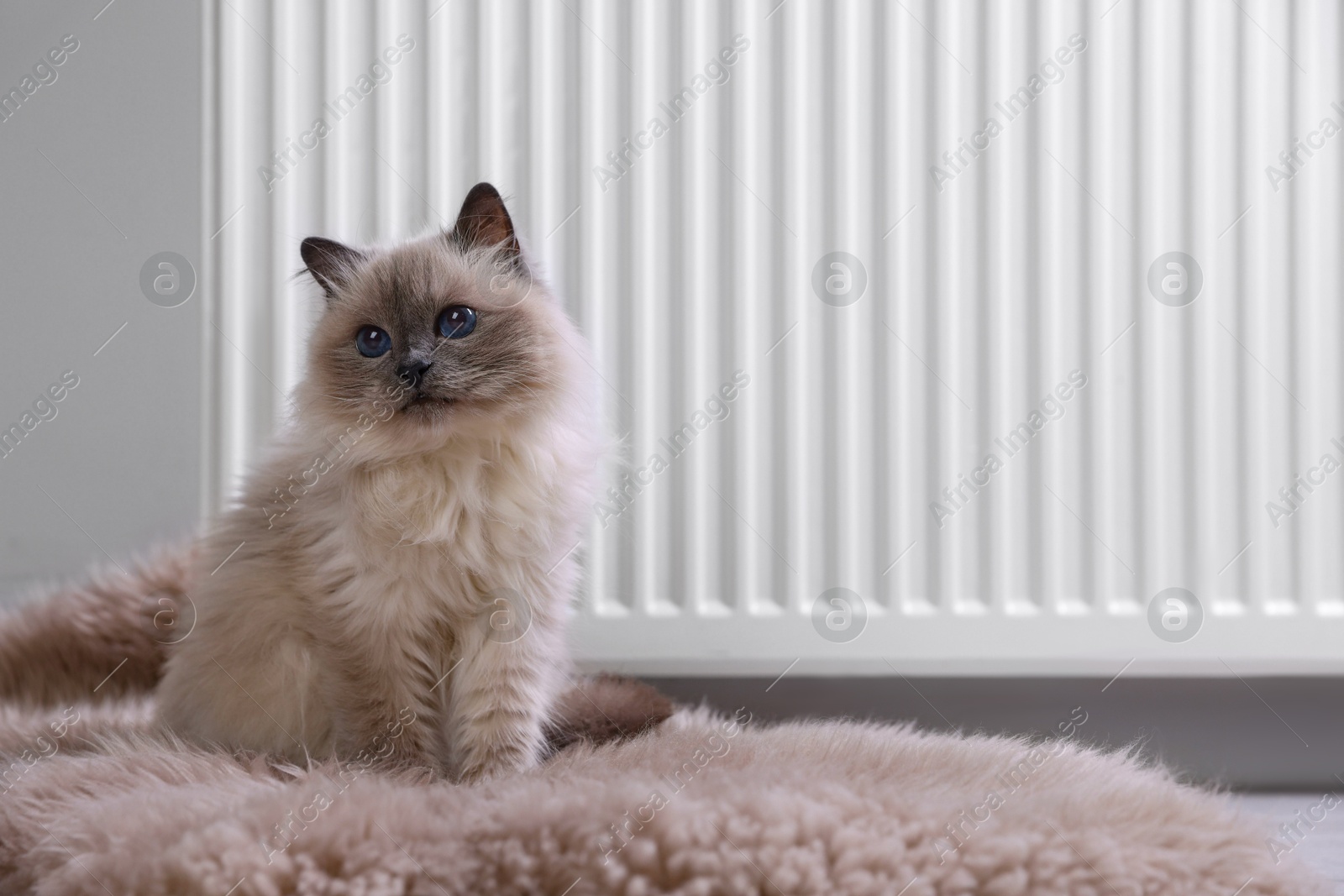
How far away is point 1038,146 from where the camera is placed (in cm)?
143

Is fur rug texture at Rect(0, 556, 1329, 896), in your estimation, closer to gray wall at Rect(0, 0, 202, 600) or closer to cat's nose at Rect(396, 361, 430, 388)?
cat's nose at Rect(396, 361, 430, 388)

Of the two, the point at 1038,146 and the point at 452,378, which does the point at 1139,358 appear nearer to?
the point at 1038,146

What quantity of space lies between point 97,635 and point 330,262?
2.49ft

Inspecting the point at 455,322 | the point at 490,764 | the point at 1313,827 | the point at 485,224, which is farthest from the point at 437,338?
the point at 1313,827

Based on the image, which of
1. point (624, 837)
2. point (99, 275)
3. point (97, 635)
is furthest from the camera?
point (99, 275)

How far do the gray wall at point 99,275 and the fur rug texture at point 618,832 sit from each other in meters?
0.71

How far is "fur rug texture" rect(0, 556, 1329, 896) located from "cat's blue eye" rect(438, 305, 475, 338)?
447mm

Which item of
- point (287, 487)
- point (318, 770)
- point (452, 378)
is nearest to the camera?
point (318, 770)

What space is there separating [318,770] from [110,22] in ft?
4.38

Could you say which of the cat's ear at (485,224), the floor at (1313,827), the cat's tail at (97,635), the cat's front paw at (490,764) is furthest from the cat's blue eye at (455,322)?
the floor at (1313,827)

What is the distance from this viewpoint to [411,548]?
39.1 inches

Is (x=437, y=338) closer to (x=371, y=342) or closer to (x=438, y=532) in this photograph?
(x=371, y=342)

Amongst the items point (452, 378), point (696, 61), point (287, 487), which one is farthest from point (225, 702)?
point (696, 61)

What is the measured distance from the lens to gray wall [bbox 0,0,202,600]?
1552 millimetres
